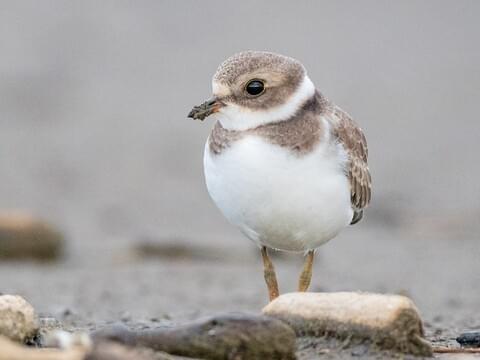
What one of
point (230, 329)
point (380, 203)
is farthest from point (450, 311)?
point (380, 203)

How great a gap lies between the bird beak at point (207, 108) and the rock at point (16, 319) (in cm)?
126

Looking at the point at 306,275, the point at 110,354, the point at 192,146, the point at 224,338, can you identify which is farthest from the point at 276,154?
the point at 192,146

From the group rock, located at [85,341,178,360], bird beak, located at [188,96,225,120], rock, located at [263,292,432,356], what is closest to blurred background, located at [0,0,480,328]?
bird beak, located at [188,96,225,120]

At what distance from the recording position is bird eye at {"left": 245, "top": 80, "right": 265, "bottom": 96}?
Answer: 5.47 meters

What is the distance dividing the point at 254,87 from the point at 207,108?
0.25m

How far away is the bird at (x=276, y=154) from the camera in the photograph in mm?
5262

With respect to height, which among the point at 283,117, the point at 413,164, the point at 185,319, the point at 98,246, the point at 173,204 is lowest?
the point at 185,319

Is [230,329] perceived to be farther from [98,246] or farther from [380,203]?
[380,203]

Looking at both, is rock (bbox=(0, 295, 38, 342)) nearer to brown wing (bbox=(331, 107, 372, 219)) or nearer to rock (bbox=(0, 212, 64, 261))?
brown wing (bbox=(331, 107, 372, 219))

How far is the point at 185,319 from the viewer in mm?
7004

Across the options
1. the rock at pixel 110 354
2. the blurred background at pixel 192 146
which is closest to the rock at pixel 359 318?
the rock at pixel 110 354

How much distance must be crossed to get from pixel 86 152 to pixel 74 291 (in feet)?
17.7

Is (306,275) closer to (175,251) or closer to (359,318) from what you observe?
(359,318)

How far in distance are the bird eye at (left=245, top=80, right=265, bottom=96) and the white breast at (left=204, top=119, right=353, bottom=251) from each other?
0.29 m
